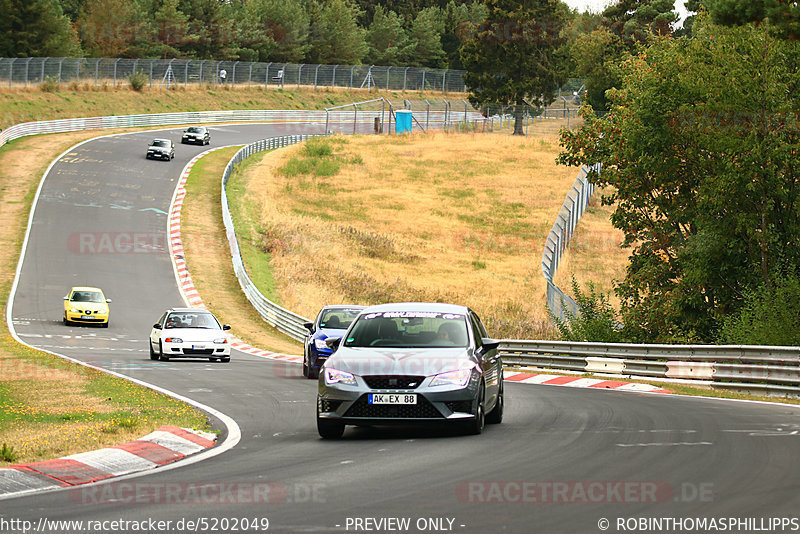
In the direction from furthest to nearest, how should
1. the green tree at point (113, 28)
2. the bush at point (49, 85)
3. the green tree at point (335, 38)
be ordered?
the green tree at point (335, 38), the green tree at point (113, 28), the bush at point (49, 85)

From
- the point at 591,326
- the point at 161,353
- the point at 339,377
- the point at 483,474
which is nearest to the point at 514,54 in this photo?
the point at 591,326

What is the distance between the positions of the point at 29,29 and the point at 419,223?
2133 inches

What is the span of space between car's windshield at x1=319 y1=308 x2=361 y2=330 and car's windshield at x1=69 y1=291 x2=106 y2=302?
51.6 ft

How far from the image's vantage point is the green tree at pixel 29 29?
95062 mm

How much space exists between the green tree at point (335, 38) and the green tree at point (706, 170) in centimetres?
10806

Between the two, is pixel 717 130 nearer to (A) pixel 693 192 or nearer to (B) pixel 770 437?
(A) pixel 693 192

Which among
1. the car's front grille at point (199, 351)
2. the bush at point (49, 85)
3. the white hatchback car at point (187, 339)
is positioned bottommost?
the car's front grille at point (199, 351)

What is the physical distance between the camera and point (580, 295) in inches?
1085

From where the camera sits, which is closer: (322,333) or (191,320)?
(322,333)

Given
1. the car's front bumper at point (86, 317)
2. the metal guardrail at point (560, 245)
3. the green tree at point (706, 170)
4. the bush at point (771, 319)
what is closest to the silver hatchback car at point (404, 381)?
the bush at point (771, 319)

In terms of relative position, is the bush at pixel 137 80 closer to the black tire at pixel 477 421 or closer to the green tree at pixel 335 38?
the green tree at pixel 335 38

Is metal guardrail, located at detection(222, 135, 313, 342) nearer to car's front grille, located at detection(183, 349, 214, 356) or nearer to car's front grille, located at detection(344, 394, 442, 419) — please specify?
car's front grille, located at detection(183, 349, 214, 356)

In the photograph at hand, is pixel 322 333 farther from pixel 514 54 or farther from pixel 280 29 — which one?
pixel 280 29

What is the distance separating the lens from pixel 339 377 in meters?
11.6
